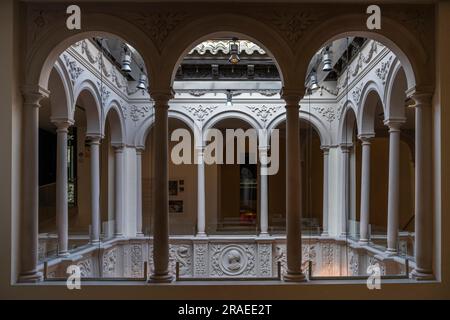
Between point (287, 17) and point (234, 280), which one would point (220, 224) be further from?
point (287, 17)

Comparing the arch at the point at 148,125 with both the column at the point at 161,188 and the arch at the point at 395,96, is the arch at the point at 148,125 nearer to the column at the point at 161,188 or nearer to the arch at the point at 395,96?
the arch at the point at 395,96

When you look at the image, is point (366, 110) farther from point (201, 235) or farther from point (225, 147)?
point (225, 147)

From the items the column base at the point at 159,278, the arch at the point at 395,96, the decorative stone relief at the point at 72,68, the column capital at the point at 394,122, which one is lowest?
the column base at the point at 159,278

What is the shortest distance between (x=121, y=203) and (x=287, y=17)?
24.1 ft

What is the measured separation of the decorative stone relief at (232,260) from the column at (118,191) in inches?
97.2

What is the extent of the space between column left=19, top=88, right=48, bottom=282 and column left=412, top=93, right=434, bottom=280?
508 cm

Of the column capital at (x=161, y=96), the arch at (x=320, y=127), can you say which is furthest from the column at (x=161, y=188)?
the arch at (x=320, y=127)

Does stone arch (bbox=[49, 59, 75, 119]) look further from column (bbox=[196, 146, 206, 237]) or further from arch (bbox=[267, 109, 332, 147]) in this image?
arch (bbox=[267, 109, 332, 147])

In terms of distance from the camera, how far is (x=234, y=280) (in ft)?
20.3

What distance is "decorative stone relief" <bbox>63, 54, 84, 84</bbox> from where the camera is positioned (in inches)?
322

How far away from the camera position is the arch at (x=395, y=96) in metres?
8.03

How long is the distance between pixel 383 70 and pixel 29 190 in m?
6.33

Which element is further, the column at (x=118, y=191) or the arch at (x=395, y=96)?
the column at (x=118, y=191)

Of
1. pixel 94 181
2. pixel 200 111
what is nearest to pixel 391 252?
pixel 94 181
